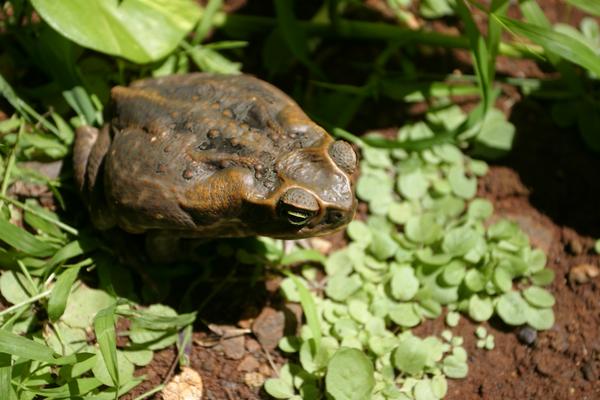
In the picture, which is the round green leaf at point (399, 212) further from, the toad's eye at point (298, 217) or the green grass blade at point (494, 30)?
the toad's eye at point (298, 217)

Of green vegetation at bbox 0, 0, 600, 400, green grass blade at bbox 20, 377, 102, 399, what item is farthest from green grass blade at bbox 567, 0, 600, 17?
green grass blade at bbox 20, 377, 102, 399

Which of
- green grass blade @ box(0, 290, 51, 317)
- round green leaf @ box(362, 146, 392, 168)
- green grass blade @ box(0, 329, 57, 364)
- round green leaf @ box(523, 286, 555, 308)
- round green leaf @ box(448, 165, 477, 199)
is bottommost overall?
round green leaf @ box(523, 286, 555, 308)

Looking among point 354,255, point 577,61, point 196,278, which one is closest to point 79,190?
point 196,278

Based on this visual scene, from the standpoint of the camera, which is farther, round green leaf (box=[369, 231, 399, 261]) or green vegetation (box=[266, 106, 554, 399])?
round green leaf (box=[369, 231, 399, 261])

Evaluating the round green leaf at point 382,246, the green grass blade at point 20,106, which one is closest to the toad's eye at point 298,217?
the round green leaf at point 382,246

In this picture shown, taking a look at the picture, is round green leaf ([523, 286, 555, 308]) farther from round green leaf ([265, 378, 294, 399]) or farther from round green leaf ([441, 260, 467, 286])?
round green leaf ([265, 378, 294, 399])

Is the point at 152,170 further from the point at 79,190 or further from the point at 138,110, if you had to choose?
the point at 79,190
